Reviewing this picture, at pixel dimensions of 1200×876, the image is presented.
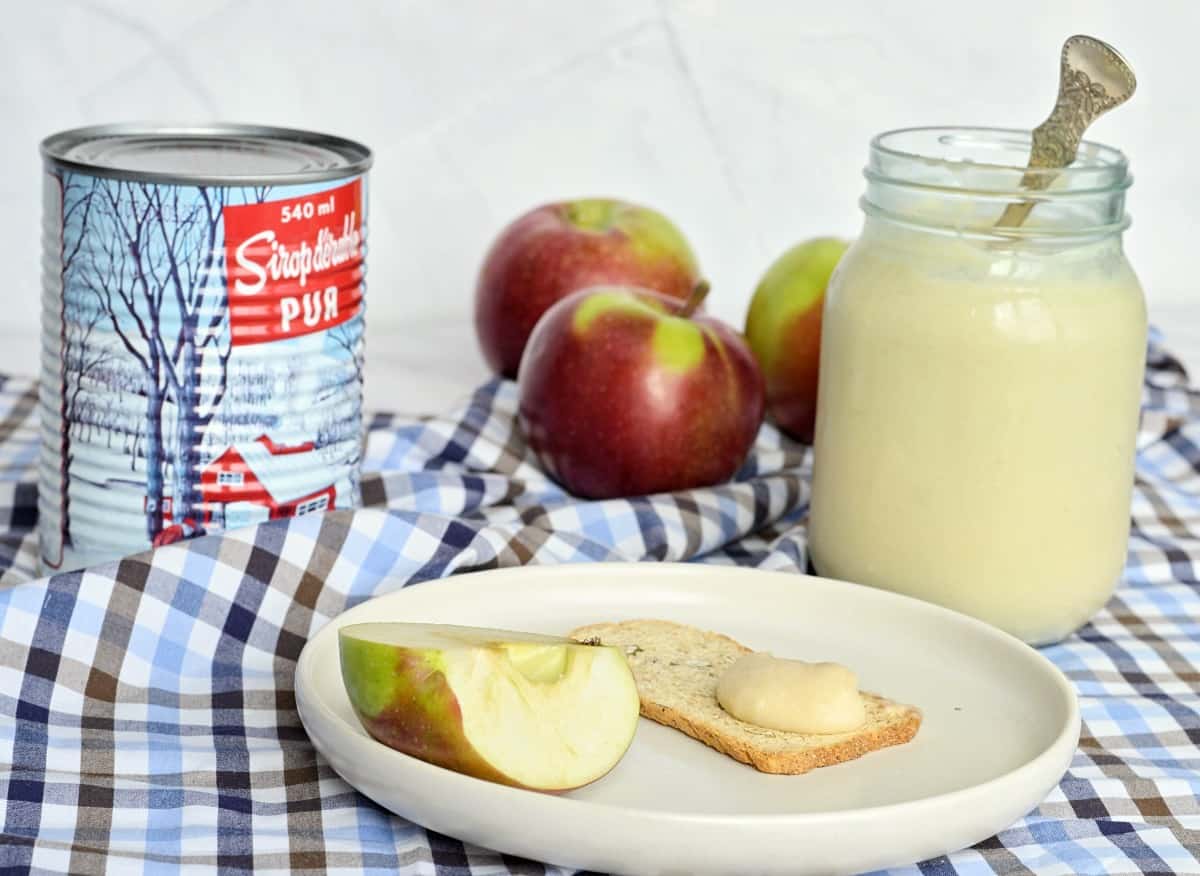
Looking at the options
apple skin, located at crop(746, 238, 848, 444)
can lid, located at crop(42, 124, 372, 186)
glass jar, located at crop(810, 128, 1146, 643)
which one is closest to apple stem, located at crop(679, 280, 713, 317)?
apple skin, located at crop(746, 238, 848, 444)

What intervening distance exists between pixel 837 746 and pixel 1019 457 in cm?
29

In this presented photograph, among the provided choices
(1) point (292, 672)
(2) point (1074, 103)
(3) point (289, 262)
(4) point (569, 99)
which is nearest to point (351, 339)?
(3) point (289, 262)

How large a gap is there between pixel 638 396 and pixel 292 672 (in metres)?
0.44

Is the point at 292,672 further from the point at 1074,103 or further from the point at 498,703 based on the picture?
the point at 1074,103

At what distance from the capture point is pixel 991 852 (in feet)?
2.68

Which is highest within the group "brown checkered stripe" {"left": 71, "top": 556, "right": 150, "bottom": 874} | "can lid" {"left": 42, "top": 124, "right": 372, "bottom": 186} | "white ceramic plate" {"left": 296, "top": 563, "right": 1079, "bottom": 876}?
"can lid" {"left": 42, "top": 124, "right": 372, "bottom": 186}

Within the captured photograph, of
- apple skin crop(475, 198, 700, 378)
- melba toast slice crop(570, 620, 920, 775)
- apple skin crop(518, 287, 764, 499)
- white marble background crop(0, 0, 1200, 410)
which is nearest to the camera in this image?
melba toast slice crop(570, 620, 920, 775)

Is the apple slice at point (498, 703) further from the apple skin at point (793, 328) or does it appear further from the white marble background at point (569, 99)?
the white marble background at point (569, 99)

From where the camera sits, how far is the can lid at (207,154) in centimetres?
99

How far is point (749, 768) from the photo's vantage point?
2.77 ft

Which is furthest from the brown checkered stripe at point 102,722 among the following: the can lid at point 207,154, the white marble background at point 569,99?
the white marble background at point 569,99

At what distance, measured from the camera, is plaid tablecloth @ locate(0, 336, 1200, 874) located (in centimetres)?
80

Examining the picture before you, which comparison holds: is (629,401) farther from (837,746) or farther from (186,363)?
(837,746)

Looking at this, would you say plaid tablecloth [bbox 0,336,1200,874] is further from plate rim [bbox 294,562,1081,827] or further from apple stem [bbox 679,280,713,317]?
apple stem [bbox 679,280,713,317]
